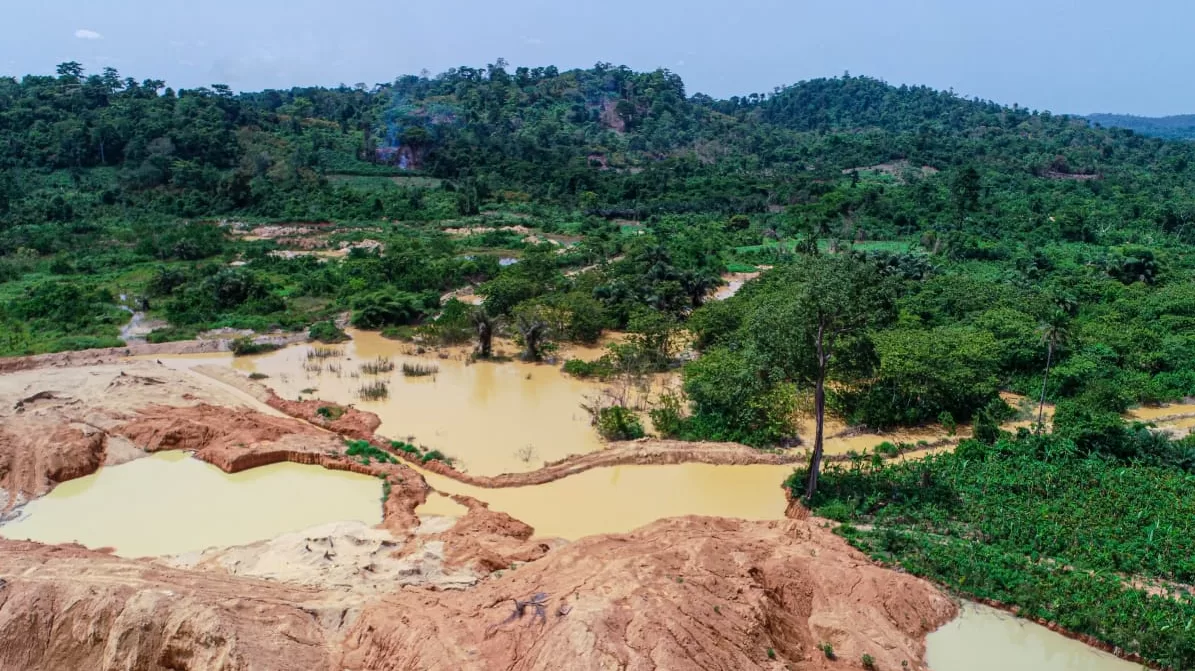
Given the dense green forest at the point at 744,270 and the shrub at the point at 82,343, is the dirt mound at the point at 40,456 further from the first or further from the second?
the dense green forest at the point at 744,270

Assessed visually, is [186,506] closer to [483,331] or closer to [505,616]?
[505,616]

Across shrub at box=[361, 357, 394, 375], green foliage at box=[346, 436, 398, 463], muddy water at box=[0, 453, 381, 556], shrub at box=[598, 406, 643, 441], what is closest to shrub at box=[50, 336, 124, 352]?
shrub at box=[361, 357, 394, 375]

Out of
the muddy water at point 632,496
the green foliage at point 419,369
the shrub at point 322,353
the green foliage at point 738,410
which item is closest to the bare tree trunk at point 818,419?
the muddy water at point 632,496

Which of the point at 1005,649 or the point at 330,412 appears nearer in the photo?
the point at 1005,649

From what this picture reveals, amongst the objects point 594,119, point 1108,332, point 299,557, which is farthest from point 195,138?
point 1108,332

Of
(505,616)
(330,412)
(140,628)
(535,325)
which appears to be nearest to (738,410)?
(535,325)

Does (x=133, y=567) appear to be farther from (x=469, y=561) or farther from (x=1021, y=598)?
(x=1021, y=598)

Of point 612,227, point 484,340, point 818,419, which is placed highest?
point 612,227

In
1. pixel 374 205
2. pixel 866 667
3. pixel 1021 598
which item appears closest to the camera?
pixel 866 667
